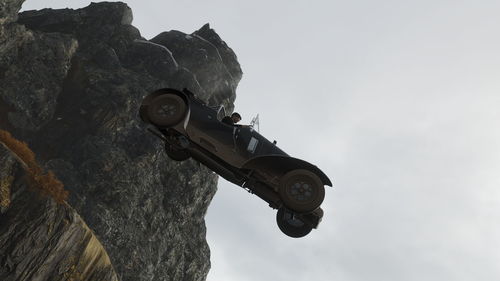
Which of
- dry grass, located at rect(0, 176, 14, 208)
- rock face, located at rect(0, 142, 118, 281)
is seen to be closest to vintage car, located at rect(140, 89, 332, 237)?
rock face, located at rect(0, 142, 118, 281)

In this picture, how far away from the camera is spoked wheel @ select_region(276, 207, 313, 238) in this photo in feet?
38.9

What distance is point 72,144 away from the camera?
2953cm

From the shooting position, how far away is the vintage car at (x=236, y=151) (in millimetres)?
10008

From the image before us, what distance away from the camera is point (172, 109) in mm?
10398

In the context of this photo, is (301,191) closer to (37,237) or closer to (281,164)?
(281,164)

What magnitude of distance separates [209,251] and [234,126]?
2770 centimetres

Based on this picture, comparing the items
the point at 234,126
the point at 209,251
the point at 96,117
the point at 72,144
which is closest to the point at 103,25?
the point at 96,117

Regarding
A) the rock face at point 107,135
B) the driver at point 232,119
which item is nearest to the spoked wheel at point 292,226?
the driver at point 232,119

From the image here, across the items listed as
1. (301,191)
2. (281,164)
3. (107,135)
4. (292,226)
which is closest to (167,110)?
(281,164)

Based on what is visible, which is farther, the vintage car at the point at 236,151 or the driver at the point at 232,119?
the driver at the point at 232,119

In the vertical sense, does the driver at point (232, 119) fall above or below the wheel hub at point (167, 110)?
above

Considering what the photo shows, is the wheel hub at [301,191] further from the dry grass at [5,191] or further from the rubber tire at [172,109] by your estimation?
the dry grass at [5,191]

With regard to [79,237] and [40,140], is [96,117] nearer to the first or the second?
[40,140]

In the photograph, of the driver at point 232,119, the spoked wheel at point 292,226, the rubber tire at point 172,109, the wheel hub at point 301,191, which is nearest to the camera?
the wheel hub at point 301,191
